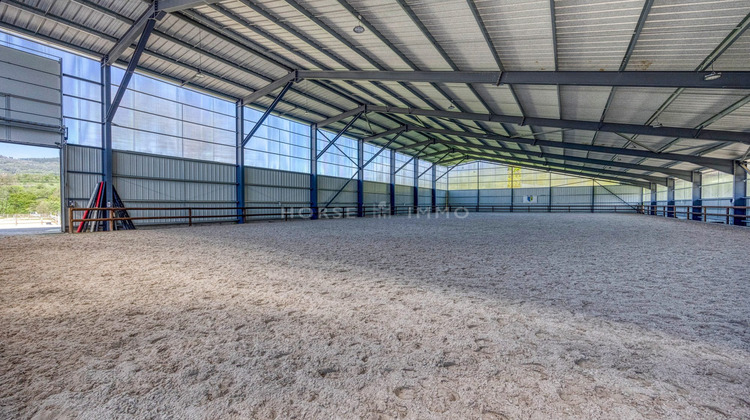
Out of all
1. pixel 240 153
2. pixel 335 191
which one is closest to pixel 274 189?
pixel 240 153

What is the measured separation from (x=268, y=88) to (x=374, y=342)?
1787 cm

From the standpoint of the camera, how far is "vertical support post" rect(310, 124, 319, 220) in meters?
24.1

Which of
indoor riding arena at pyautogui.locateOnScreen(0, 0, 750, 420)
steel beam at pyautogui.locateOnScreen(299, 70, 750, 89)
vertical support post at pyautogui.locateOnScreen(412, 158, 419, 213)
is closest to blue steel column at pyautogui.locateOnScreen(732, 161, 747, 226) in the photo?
indoor riding arena at pyautogui.locateOnScreen(0, 0, 750, 420)

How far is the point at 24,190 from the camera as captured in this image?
16.8m

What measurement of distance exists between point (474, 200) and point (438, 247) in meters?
36.1

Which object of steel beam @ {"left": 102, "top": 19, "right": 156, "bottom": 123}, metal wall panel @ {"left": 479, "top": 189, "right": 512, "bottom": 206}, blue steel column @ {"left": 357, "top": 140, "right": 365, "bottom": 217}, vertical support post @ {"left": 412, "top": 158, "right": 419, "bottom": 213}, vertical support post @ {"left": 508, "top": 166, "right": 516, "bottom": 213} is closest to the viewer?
steel beam @ {"left": 102, "top": 19, "right": 156, "bottom": 123}

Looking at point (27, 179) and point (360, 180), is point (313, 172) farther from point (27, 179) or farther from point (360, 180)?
point (27, 179)

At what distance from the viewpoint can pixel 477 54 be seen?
1070 centimetres

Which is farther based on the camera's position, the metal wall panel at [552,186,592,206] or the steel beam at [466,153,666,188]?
the metal wall panel at [552,186,592,206]

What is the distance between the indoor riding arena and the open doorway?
13 cm

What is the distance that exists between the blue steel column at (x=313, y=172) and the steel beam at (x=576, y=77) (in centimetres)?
994

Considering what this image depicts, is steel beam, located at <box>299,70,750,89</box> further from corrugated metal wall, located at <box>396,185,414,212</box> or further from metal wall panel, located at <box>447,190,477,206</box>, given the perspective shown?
metal wall panel, located at <box>447,190,477,206</box>

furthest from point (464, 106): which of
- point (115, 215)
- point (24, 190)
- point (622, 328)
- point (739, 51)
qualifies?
point (24, 190)

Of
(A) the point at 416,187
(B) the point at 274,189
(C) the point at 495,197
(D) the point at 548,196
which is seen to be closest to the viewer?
(B) the point at 274,189
